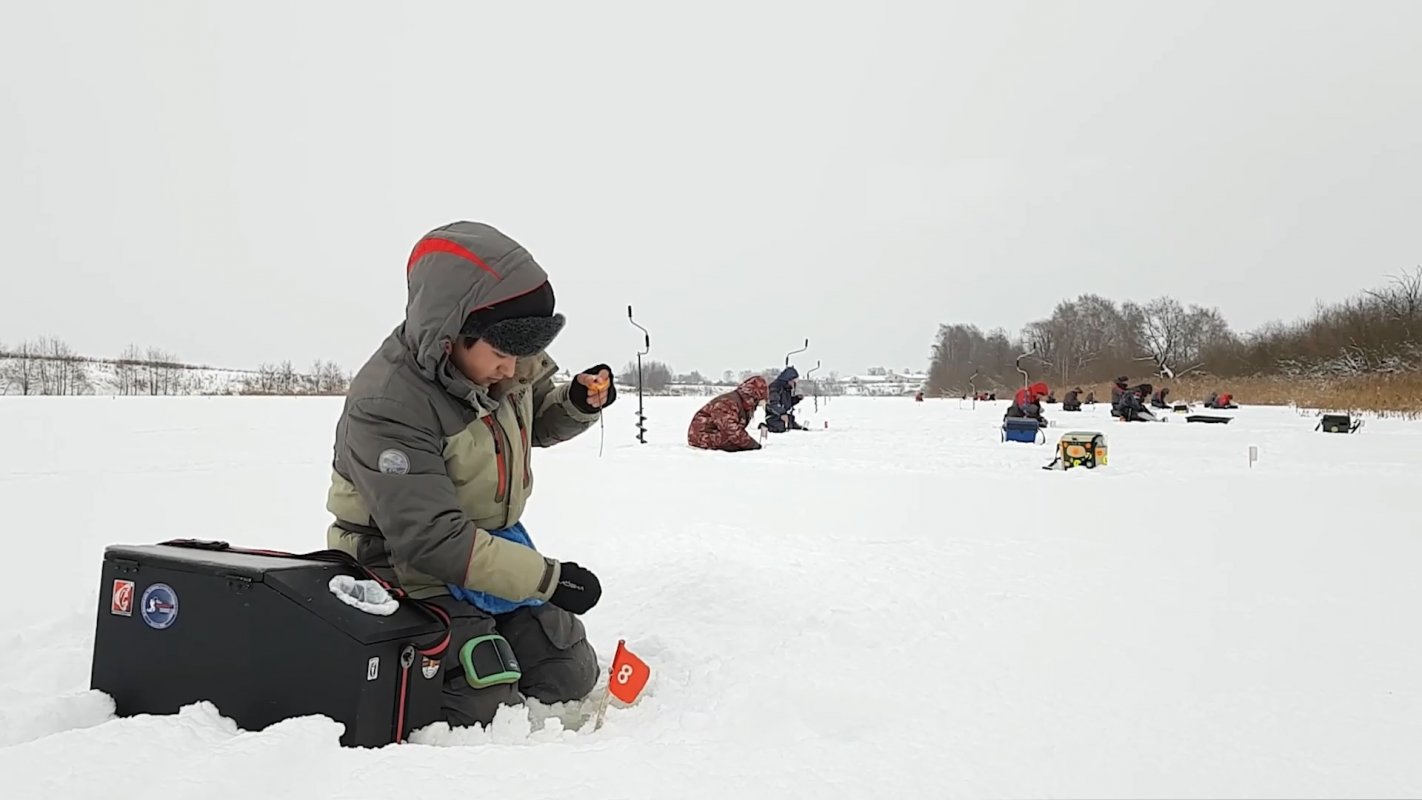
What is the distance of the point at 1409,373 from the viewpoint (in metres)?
21.4

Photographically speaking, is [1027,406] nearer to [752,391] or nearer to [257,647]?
[752,391]

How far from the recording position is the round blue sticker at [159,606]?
1874 mm

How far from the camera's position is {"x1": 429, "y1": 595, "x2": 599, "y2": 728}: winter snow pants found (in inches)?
85.1

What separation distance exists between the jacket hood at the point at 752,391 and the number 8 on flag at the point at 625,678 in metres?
10.1

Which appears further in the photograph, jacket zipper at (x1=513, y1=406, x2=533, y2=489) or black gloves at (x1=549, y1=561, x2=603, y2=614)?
jacket zipper at (x1=513, y1=406, x2=533, y2=489)

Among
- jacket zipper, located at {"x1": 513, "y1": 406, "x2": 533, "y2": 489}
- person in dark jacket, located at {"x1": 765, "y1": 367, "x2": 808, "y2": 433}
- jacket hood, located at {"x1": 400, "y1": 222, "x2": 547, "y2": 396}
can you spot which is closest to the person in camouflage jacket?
person in dark jacket, located at {"x1": 765, "y1": 367, "x2": 808, "y2": 433}

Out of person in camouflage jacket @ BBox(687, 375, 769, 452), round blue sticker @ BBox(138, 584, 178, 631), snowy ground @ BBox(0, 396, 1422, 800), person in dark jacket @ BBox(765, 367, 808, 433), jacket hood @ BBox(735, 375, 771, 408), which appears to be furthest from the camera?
person in dark jacket @ BBox(765, 367, 808, 433)

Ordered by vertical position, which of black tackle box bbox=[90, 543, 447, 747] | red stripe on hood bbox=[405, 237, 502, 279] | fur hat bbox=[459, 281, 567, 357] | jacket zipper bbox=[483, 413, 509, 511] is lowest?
black tackle box bbox=[90, 543, 447, 747]

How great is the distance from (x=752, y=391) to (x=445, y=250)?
10.5 m

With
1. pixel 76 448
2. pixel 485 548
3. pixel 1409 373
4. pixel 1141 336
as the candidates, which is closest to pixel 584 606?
pixel 485 548

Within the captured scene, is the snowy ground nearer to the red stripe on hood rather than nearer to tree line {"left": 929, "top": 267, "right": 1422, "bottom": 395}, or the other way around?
the red stripe on hood

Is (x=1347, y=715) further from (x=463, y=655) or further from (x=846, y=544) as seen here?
(x=846, y=544)

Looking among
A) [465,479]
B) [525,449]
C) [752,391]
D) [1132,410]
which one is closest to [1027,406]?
[1132,410]

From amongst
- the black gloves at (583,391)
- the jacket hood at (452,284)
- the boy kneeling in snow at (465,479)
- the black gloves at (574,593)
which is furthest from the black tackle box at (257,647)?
the black gloves at (583,391)
